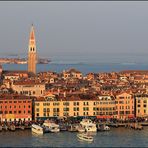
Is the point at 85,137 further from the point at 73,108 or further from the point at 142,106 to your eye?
the point at 142,106

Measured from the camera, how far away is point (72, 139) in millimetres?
22547

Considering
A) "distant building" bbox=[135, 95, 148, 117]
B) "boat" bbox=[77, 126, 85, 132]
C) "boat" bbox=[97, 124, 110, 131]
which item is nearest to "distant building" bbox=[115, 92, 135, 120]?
"distant building" bbox=[135, 95, 148, 117]

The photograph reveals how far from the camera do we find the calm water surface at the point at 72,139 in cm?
2133

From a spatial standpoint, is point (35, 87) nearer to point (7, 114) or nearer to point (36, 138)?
point (7, 114)

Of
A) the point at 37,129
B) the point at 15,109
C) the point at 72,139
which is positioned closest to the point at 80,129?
the point at 37,129

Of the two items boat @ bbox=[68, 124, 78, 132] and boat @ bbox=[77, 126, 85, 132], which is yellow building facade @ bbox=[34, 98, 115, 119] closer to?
boat @ bbox=[68, 124, 78, 132]

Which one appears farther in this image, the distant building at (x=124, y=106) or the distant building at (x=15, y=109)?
the distant building at (x=124, y=106)

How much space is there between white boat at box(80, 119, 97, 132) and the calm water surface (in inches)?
17.6

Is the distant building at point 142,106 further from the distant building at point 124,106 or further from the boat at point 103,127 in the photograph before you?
the boat at point 103,127

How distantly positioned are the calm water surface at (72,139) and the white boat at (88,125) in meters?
0.45

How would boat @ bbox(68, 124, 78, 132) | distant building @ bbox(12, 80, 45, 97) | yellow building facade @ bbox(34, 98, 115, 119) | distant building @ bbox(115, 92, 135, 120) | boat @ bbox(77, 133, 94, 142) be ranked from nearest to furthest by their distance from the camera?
1. boat @ bbox(77, 133, 94, 142)
2. boat @ bbox(68, 124, 78, 132)
3. yellow building facade @ bbox(34, 98, 115, 119)
4. distant building @ bbox(115, 92, 135, 120)
5. distant building @ bbox(12, 80, 45, 97)

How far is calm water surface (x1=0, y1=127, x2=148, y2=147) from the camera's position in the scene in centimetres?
2133

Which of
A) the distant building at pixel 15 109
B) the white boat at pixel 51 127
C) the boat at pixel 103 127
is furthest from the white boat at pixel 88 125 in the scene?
the distant building at pixel 15 109

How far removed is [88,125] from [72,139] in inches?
80.5
